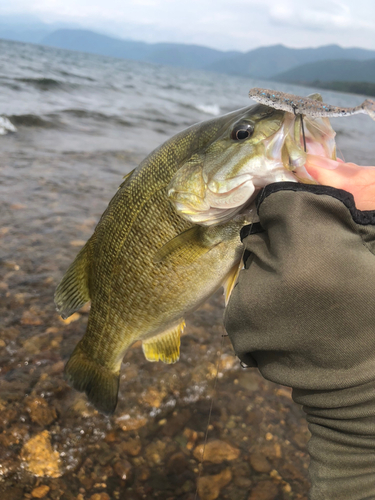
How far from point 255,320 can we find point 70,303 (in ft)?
4.70

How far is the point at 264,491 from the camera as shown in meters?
2.29

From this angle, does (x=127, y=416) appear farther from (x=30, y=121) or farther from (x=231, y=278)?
(x=30, y=121)

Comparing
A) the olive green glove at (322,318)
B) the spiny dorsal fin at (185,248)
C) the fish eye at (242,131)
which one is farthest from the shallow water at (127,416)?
the fish eye at (242,131)

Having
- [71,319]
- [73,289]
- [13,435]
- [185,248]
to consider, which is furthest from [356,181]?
[71,319]

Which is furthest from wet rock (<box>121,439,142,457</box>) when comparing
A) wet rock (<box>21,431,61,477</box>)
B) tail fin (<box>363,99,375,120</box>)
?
tail fin (<box>363,99,375,120</box>)

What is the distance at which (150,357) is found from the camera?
8.23ft

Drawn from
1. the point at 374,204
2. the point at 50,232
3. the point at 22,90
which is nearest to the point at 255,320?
the point at 374,204

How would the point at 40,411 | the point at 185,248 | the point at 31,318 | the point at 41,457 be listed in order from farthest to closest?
the point at 31,318, the point at 40,411, the point at 41,457, the point at 185,248

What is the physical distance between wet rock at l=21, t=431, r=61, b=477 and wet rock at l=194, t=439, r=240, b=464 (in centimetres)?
88

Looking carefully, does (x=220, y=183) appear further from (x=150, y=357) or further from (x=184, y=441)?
(x=184, y=441)

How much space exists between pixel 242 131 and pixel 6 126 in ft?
26.7

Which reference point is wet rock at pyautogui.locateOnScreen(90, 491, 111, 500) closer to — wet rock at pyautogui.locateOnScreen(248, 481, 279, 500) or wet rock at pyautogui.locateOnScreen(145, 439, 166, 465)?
wet rock at pyautogui.locateOnScreen(145, 439, 166, 465)

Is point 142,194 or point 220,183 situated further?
point 142,194

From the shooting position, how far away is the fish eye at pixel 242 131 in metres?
1.76
